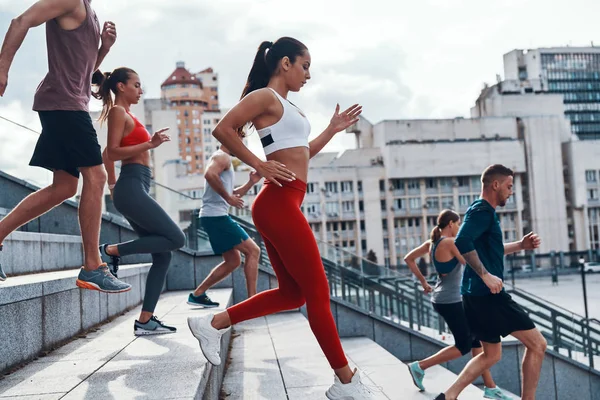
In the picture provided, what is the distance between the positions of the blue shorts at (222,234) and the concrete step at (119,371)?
215 centimetres

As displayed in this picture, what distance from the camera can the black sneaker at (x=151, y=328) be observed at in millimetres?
5176

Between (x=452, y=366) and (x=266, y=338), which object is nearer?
(x=266, y=338)

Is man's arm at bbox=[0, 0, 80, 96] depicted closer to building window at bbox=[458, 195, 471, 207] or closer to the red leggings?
the red leggings

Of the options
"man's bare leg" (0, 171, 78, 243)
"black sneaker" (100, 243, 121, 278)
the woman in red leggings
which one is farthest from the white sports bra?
"black sneaker" (100, 243, 121, 278)

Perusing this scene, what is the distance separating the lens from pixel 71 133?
410 cm

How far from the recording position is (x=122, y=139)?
5117 millimetres

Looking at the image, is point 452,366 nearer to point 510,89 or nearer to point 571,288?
point 571,288

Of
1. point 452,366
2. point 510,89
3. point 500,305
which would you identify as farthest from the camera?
point 510,89

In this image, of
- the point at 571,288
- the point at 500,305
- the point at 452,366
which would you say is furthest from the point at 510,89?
the point at 500,305

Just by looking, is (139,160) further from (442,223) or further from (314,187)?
(314,187)

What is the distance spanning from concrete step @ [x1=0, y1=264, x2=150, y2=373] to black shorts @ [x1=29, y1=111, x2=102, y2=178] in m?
0.75

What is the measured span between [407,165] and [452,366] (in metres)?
77.6

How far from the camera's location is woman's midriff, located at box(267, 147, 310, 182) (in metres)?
3.63

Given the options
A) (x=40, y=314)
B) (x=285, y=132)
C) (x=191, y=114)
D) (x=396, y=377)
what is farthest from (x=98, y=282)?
(x=191, y=114)
